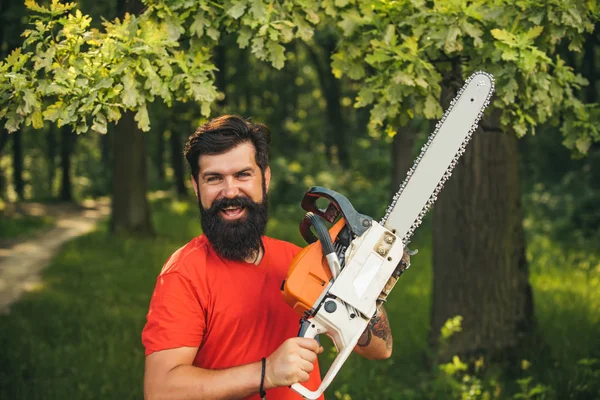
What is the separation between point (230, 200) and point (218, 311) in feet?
1.30

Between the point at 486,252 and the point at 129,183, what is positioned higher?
the point at 129,183

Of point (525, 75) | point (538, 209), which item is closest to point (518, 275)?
point (525, 75)

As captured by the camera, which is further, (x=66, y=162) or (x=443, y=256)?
(x=66, y=162)

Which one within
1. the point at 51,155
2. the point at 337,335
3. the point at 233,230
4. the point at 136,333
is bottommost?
the point at 136,333

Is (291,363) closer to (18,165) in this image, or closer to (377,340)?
(377,340)

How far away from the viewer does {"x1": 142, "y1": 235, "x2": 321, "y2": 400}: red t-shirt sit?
2227 millimetres

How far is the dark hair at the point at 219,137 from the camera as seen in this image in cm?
240

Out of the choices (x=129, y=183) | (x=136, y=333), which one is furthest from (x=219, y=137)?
(x=129, y=183)

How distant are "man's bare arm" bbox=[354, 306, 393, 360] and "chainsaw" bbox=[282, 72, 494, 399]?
0.29m

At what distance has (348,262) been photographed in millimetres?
2180

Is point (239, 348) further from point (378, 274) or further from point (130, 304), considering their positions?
point (130, 304)

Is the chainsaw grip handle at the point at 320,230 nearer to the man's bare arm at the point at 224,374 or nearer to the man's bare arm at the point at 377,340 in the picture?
the man's bare arm at the point at 224,374

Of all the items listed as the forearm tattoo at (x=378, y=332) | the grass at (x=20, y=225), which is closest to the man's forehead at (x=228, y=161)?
the forearm tattoo at (x=378, y=332)

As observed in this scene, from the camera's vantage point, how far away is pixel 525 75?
9.28 ft
